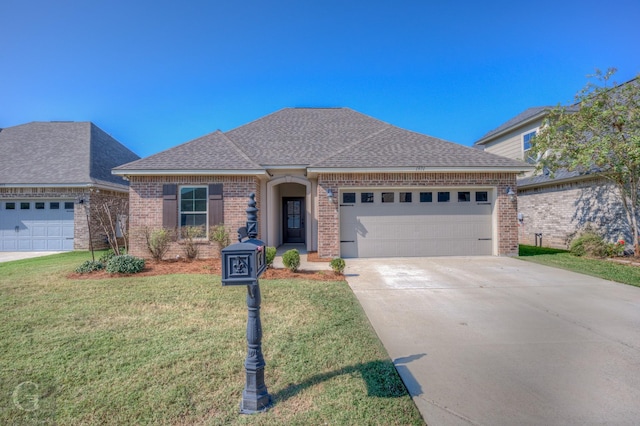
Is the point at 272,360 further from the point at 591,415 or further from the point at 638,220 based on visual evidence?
the point at 638,220

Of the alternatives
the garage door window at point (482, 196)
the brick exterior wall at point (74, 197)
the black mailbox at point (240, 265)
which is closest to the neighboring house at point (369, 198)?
the garage door window at point (482, 196)

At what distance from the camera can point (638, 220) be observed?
9773mm

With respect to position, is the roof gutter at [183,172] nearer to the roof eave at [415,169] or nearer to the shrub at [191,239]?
the shrub at [191,239]

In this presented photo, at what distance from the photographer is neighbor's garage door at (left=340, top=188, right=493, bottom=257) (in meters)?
10.1

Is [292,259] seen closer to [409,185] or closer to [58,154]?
[409,185]

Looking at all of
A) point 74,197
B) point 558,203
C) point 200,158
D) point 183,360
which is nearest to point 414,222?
point 558,203

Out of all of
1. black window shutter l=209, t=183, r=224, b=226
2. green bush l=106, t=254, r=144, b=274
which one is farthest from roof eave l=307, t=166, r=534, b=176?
green bush l=106, t=254, r=144, b=274

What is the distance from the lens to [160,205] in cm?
1000

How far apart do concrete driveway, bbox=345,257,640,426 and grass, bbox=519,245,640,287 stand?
698 millimetres

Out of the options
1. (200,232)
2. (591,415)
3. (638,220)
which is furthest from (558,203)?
(200,232)

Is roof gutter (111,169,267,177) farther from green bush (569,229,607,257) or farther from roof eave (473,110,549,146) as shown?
roof eave (473,110,549,146)

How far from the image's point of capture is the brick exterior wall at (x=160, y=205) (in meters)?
9.95

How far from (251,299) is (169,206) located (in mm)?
8526

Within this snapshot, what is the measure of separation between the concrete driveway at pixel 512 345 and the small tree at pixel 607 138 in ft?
14.9
